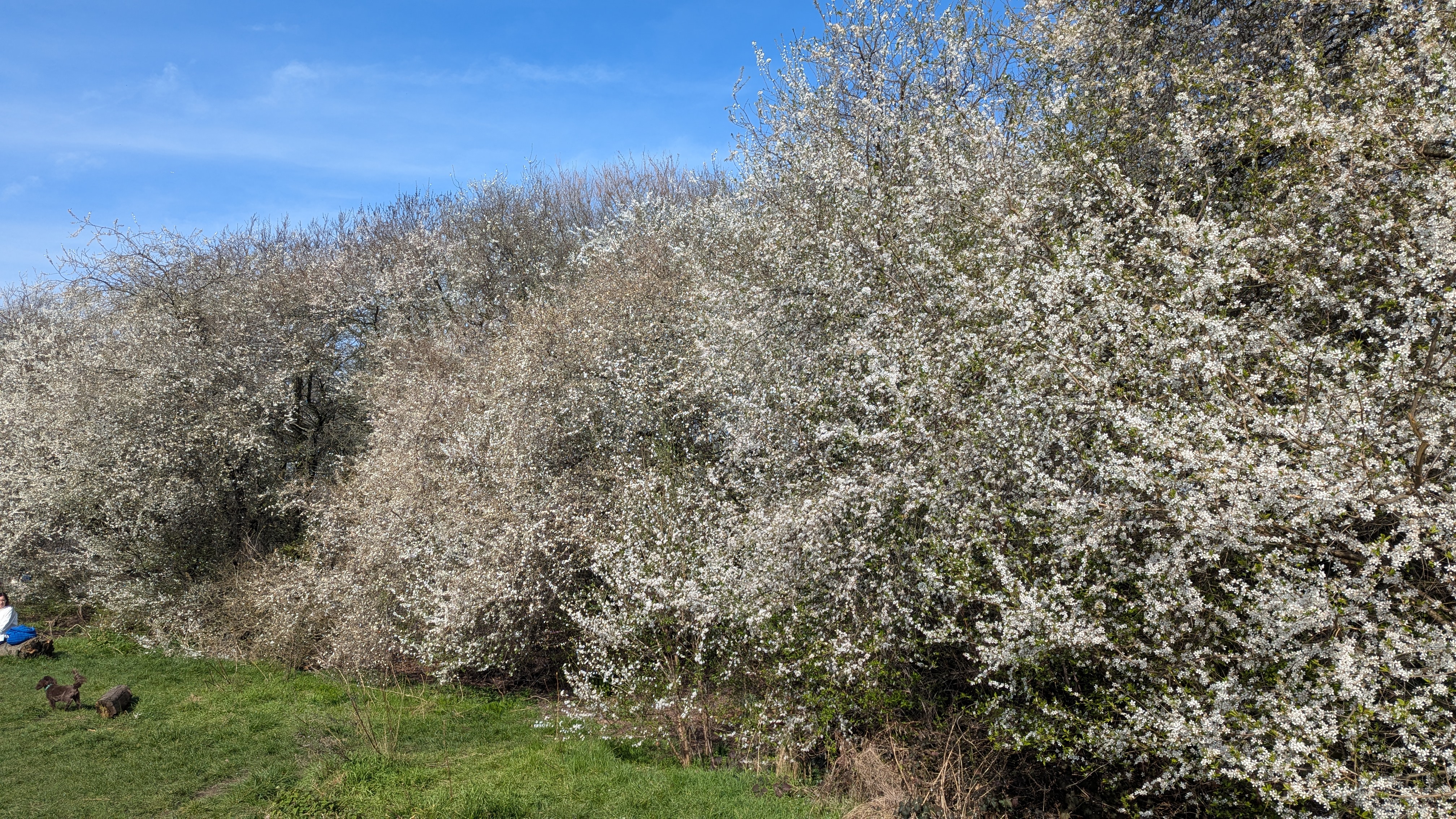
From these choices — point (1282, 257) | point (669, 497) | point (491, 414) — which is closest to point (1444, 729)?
point (1282, 257)

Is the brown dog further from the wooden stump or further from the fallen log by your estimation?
the fallen log

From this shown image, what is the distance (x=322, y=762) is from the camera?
828 cm

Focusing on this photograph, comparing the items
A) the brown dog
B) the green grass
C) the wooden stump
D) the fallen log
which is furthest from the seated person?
the wooden stump

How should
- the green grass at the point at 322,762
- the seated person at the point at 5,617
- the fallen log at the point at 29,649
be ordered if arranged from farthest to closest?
1. the seated person at the point at 5,617
2. the fallen log at the point at 29,649
3. the green grass at the point at 322,762

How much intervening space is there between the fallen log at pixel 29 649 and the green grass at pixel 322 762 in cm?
171

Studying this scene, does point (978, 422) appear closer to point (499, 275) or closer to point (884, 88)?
point (884, 88)

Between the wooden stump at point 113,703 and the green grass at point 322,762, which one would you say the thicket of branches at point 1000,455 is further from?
the wooden stump at point 113,703

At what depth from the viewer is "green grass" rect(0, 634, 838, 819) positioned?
7.38 m

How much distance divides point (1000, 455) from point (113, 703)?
12093 mm

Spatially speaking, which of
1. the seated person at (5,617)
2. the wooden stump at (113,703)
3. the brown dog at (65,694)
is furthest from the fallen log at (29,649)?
the wooden stump at (113,703)

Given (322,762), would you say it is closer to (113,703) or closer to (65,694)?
(113,703)

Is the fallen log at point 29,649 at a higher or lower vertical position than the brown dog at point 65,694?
higher

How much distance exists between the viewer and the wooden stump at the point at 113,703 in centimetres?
1098

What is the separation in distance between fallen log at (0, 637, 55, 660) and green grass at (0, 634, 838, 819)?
1.71 metres
